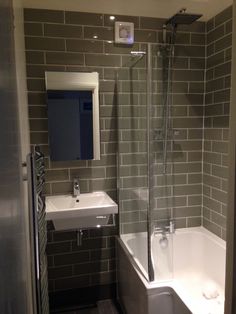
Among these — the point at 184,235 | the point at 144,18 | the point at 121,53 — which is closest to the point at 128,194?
the point at 184,235

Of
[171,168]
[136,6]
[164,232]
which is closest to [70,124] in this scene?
[171,168]

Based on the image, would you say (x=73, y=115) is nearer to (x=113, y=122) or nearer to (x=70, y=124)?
(x=70, y=124)

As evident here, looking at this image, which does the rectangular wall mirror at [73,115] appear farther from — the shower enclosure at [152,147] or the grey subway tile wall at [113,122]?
the shower enclosure at [152,147]

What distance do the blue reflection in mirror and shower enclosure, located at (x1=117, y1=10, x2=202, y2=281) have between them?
11.8 inches

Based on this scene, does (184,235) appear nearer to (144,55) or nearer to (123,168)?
(123,168)

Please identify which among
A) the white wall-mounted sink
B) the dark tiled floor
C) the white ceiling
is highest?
the white ceiling

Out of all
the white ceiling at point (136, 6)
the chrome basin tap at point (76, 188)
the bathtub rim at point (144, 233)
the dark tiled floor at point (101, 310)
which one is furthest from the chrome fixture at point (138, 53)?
the dark tiled floor at point (101, 310)

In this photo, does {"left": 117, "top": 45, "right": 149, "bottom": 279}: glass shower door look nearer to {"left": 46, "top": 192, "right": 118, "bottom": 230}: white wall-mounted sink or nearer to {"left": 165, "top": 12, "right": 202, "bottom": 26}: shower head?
{"left": 46, "top": 192, "right": 118, "bottom": 230}: white wall-mounted sink

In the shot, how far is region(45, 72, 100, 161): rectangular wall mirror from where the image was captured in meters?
2.40

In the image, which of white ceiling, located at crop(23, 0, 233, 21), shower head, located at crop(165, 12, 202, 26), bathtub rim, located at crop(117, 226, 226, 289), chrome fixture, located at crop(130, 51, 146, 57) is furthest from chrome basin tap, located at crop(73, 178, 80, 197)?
shower head, located at crop(165, 12, 202, 26)

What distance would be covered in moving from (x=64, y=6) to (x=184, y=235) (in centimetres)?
233

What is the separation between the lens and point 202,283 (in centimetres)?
254

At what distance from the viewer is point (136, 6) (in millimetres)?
2336

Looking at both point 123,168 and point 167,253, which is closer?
point 167,253
